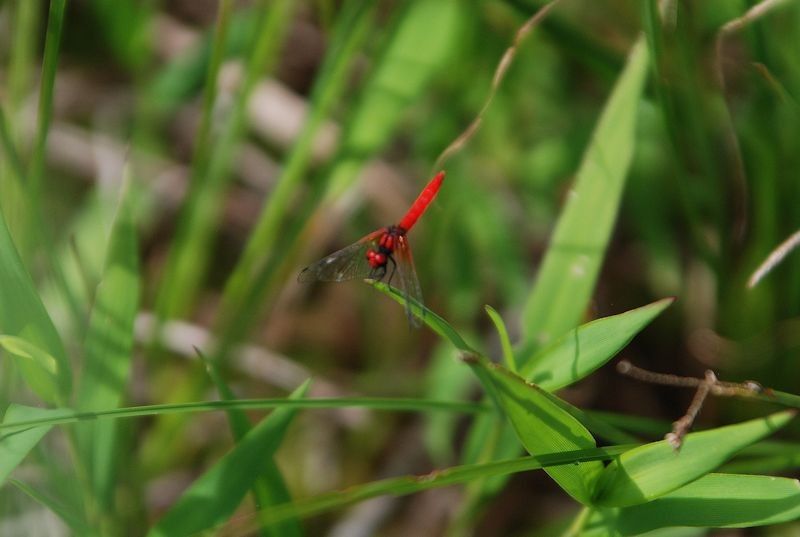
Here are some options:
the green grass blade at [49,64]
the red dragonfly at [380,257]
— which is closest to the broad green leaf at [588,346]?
the red dragonfly at [380,257]

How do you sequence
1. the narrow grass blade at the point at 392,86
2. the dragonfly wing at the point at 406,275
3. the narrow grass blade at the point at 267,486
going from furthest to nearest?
1. the narrow grass blade at the point at 392,86
2. the dragonfly wing at the point at 406,275
3. the narrow grass blade at the point at 267,486

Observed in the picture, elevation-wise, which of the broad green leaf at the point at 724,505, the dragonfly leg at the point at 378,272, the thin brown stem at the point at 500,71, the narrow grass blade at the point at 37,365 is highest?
the thin brown stem at the point at 500,71

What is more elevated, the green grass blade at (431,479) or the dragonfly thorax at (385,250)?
the dragonfly thorax at (385,250)

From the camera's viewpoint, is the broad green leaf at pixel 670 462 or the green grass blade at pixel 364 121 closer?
the broad green leaf at pixel 670 462

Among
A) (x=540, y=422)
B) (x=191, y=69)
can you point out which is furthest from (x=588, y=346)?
(x=191, y=69)

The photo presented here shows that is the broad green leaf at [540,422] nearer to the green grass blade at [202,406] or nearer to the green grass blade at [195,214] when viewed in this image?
the green grass blade at [202,406]

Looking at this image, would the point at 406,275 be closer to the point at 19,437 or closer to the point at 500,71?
the point at 500,71

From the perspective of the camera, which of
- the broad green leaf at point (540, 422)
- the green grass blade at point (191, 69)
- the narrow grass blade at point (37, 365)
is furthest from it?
the green grass blade at point (191, 69)
